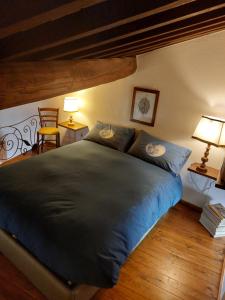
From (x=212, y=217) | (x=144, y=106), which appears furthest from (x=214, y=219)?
(x=144, y=106)

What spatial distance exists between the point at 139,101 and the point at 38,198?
81.0 inches

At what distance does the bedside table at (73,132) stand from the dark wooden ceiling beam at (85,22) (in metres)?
2.57

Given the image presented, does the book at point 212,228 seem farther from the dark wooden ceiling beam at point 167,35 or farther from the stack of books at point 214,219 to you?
the dark wooden ceiling beam at point 167,35

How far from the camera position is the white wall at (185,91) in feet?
9.36

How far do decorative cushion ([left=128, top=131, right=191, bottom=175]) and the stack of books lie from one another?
0.61m

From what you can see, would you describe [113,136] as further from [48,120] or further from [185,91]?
[48,120]

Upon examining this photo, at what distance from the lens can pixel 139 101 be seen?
3.46m

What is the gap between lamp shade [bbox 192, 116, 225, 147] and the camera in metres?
2.68

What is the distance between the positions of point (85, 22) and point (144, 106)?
7.65ft

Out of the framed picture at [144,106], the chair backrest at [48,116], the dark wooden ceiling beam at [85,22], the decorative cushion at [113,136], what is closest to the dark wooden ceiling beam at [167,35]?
the dark wooden ceiling beam at [85,22]

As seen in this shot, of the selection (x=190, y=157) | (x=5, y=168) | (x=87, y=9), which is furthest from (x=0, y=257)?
(x=190, y=157)

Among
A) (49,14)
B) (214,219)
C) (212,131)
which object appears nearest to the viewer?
(49,14)

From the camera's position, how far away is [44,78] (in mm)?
1819

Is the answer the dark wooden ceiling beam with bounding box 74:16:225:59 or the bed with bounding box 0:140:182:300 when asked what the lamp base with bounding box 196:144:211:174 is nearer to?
the bed with bounding box 0:140:182:300
